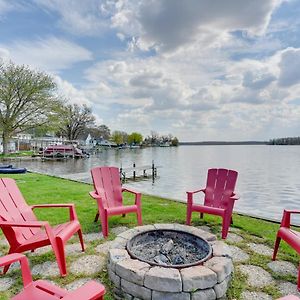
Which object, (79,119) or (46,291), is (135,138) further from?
(46,291)

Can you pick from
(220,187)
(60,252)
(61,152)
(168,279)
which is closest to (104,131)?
(61,152)

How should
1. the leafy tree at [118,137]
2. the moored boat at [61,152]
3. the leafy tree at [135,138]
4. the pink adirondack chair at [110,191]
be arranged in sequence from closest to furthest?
the pink adirondack chair at [110,191] → the moored boat at [61,152] → the leafy tree at [118,137] → the leafy tree at [135,138]

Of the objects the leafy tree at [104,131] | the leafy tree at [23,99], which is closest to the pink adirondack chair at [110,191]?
the leafy tree at [23,99]

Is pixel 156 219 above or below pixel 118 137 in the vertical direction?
below

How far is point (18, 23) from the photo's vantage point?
8.58 meters

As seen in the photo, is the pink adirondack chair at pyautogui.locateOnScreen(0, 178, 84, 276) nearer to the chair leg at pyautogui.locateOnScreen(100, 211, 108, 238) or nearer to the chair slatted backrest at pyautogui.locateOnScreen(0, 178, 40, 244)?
the chair slatted backrest at pyautogui.locateOnScreen(0, 178, 40, 244)

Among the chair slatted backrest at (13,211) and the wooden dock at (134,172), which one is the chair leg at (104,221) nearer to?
the chair slatted backrest at (13,211)

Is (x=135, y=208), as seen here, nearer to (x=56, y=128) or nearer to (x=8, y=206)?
(x=8, y=206)

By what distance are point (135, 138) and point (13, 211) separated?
80.5 meters

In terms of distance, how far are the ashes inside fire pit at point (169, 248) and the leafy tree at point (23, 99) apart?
23417 mm

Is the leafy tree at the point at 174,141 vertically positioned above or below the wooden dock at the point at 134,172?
above

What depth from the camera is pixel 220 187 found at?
4785mm

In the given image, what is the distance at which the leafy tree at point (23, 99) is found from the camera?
2294cm

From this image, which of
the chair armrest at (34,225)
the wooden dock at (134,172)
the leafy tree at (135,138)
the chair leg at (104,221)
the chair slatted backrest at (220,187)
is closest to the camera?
the chair armrest at (34,225)
